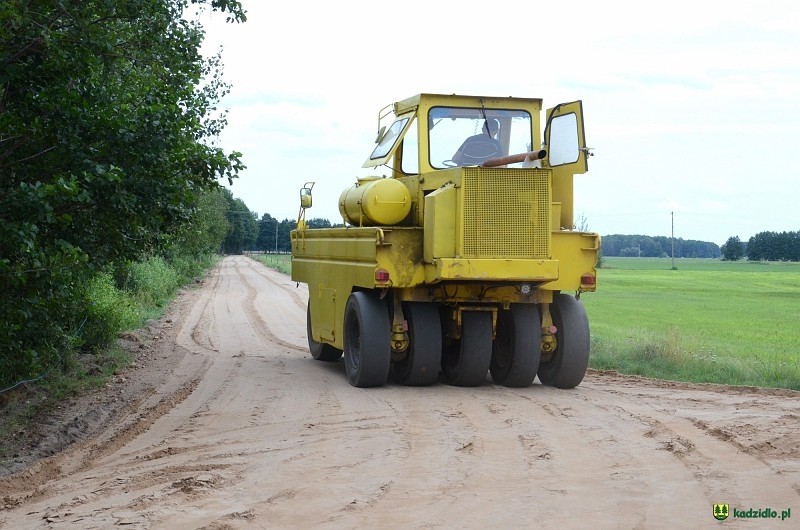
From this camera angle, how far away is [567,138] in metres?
11.9

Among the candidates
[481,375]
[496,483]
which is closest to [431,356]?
[481,375]

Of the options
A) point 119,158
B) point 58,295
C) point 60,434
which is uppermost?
point 119,158

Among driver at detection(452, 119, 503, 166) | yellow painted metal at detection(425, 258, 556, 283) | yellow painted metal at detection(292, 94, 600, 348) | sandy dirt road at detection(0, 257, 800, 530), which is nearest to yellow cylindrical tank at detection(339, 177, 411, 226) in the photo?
yellow painted metal at detection(292, 94, 600, 348)

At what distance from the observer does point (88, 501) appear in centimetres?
663

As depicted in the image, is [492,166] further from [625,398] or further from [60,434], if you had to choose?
[60,434]

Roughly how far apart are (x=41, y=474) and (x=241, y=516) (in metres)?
2.76

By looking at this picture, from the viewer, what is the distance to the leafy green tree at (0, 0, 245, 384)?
29.1 feet

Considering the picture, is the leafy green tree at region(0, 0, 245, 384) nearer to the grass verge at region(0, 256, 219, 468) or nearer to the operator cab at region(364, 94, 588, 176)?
the grass verge at region(0, 256, 219, 468)

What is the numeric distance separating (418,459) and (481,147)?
552 cm

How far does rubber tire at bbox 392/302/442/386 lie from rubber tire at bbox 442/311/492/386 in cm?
29

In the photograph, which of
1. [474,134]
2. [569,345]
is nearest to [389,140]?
[474,134]

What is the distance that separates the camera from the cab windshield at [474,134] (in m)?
12.1

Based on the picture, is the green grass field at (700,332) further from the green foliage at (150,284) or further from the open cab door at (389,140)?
the green foliage at (150,284)

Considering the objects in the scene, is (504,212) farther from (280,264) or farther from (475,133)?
(280,264)
